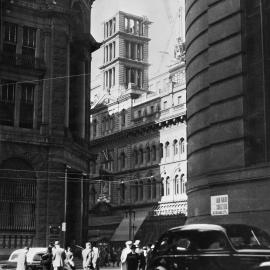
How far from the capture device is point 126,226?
7575cm

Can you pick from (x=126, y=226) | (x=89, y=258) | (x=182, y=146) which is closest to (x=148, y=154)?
(x=182, y=146)

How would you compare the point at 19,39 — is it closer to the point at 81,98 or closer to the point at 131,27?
the point at 81,98

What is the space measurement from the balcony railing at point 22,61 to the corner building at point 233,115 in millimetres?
24144

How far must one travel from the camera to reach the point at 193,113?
24984 millimetres

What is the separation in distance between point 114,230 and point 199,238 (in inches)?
2578

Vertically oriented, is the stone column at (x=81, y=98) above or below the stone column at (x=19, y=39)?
below

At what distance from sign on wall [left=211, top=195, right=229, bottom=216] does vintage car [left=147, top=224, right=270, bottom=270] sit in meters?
6.56

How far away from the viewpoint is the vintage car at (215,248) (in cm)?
1283

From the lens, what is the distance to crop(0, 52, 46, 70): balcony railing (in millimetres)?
45469

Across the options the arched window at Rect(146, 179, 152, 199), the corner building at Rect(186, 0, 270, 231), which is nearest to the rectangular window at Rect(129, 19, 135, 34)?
the arched window at Rect(146, 179, 152, 199)

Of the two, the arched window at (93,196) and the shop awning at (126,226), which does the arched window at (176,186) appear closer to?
the shop awning at (126,226)

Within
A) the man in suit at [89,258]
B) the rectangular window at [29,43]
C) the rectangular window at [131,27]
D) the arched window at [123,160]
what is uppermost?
the rectangular window at [131,27]

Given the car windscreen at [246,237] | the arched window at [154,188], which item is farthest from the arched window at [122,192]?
the car windscreen at [246,237]

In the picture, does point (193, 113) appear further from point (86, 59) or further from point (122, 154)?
point (122, 154)
